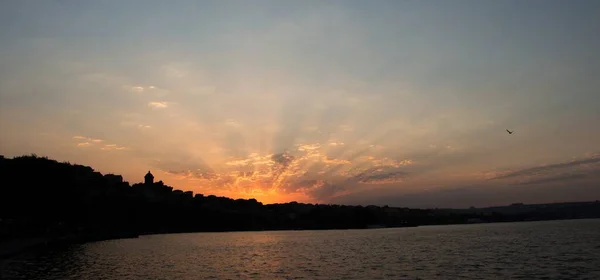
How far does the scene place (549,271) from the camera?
55.5 metres

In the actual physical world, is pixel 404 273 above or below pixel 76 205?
below

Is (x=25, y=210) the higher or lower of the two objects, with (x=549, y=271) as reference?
higher

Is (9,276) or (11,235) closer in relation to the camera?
(9,276)

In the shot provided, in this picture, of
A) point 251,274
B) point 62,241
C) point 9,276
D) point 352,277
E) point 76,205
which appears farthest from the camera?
point 76,205

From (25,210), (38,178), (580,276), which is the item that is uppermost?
(38,178)

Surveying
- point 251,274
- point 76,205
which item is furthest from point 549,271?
point 76,205

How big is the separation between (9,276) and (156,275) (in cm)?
1572

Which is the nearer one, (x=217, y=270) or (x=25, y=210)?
(x=217, y=270)

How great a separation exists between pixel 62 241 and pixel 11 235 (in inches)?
414

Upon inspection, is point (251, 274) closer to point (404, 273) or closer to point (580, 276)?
point (404, 273)

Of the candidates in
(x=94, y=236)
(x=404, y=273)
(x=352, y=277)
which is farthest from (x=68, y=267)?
(x=94, y=236)

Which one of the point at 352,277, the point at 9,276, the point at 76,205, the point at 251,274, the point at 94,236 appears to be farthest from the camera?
the point at 94,236

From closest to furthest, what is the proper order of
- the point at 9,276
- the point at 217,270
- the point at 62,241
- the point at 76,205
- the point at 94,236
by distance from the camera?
the point at 9,276 → the point at 217,270 → the point at 62,241 → the point at 76,205 → the point at 94,236

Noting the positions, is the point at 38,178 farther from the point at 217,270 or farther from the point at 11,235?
the point at 217,270
